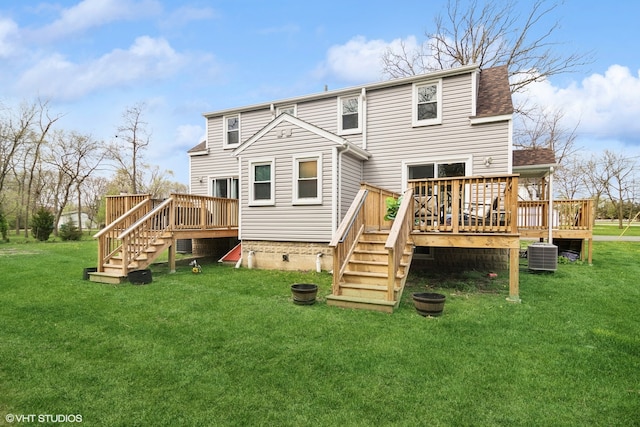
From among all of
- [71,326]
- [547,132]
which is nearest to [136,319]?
[71,326]

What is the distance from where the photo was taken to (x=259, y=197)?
397 inches

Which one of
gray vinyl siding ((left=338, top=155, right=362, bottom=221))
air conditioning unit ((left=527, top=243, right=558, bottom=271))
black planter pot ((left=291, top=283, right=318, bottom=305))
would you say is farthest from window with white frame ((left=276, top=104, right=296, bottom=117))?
air conditioning unit ((left=527, top=243, right=558, bottom=271))

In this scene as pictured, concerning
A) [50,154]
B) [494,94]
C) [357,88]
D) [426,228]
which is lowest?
[426,228]

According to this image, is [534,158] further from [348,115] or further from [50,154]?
[50,154]

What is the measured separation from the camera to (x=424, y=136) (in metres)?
9.85

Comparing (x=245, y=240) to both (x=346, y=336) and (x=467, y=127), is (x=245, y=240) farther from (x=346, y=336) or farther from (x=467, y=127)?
(x=467, y=127)

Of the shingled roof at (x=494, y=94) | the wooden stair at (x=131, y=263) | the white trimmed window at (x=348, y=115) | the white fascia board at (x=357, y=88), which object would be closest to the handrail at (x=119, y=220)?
the wooden stair at (x=131, y=263)

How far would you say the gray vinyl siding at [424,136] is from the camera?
29.7 ft

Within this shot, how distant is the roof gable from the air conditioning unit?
5266 millimetres

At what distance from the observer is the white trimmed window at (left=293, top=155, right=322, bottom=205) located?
361 inches

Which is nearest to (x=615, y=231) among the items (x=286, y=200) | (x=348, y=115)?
(x=348, y=115)

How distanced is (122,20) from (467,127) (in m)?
12.2

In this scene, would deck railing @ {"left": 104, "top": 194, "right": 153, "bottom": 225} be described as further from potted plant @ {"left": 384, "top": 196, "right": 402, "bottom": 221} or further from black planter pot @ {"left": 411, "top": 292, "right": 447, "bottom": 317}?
black planter pot @ {"left": 411, "top": 292, "right": 447, "bottom": 317}

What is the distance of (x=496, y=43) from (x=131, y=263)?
20.7m
